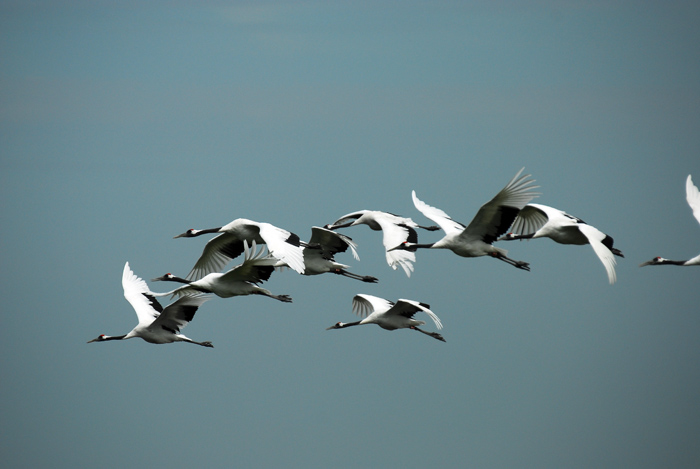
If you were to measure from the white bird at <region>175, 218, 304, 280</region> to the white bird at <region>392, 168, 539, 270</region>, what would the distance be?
320 cm

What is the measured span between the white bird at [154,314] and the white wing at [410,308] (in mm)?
4380

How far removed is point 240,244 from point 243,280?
3.13 metres

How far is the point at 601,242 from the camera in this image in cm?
1884

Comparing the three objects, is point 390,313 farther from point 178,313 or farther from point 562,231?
point 178,313

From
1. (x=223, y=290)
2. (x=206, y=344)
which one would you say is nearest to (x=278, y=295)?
(x=223, y=290)

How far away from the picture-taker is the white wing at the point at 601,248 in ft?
56.4

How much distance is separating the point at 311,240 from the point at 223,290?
3.05 meters

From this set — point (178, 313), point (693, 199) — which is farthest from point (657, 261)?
point (178, 313)

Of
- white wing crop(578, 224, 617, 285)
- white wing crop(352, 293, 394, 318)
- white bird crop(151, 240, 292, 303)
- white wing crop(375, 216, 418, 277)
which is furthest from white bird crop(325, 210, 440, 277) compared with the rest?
white wing crop(578, 224, 617, 285)

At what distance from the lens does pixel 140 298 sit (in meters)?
23.9

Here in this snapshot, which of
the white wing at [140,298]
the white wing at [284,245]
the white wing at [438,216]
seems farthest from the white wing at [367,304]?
the white wing at [140,298]

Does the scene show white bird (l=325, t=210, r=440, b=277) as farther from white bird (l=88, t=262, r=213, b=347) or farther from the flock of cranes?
white bird (l=88, t=262, r=213, b=347)

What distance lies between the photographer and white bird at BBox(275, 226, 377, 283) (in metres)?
22.6

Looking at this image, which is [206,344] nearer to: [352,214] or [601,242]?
[352,214]
